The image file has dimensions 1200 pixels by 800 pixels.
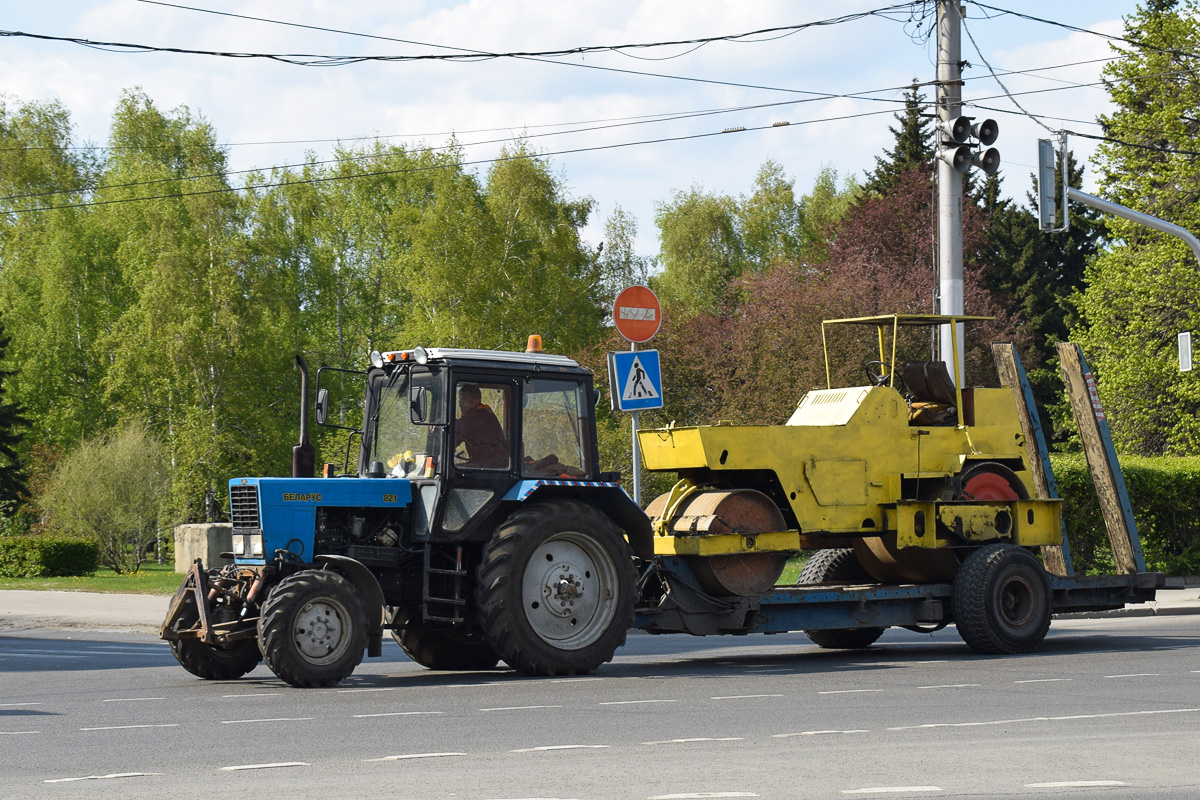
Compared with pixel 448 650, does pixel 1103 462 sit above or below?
above

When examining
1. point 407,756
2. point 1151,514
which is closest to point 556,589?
point 407,756

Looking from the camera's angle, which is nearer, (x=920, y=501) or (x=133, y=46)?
(x=920, y=501)

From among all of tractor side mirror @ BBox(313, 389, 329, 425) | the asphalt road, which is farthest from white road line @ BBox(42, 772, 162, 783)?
tractor side mirror @ BBox(313, 389, 329, 425)

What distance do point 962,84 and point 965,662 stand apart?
8.55 m

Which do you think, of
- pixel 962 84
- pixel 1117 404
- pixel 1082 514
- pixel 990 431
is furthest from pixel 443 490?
pixel 1117 404

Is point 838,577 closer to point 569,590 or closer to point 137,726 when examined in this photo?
point 569,590

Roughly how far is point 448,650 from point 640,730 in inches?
185

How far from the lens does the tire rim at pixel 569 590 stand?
12.6 metres

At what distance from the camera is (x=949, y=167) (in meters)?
18.7

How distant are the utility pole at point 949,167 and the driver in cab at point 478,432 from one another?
7.24 m

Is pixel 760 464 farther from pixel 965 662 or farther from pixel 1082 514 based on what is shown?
pixel 1082 514

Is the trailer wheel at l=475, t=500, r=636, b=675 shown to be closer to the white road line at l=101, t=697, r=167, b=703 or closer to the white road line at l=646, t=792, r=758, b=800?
the white road line at l=101, t=697, r=167, b=703

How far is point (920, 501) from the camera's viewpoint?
1446 centimetres

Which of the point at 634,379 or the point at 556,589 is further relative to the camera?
the point at 634,379
